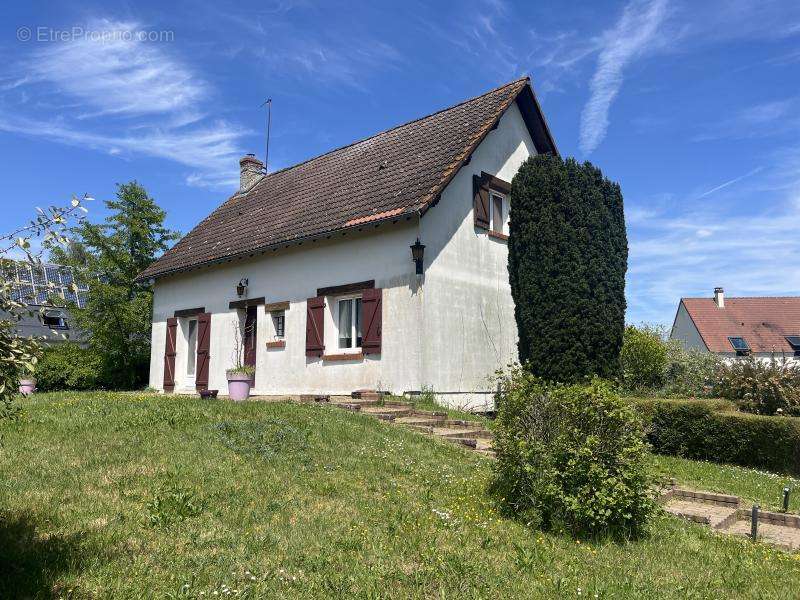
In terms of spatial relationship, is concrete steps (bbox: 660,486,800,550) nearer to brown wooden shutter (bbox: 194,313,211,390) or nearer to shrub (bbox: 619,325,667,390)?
shrub (bbox: 619,325,667,390)

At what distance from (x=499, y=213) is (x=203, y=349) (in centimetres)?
986

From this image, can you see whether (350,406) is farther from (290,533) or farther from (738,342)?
(738,342)

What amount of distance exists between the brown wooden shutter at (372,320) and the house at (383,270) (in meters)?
0.03

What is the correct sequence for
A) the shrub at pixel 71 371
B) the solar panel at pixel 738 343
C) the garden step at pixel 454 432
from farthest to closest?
the solar panel at pixel 738 343
the shrub at pixel 71 371
the garden step at pixel 454 432

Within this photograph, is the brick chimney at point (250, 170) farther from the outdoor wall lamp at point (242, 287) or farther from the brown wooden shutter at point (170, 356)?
the outdoor wall lamp at point (242, 287)

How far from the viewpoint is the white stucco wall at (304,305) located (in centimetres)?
1351

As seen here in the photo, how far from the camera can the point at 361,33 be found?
34.8ft

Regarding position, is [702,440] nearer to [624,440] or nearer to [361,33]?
[624,440]

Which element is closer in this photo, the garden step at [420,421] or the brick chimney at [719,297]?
the garden step at [420,421]

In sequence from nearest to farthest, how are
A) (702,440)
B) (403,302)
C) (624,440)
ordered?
(624,440) → (702,440) → (403,302)

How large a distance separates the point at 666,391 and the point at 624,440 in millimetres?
10046

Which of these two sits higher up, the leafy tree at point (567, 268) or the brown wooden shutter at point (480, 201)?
the brown wooden shutter at point (480, 201)

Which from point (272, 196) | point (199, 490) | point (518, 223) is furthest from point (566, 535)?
point (272, 196)

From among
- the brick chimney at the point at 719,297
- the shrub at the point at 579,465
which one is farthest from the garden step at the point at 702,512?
the brick chimney at the point at 719,297
